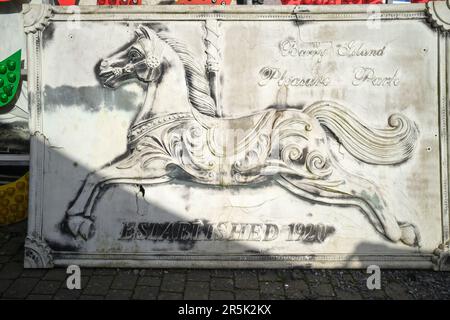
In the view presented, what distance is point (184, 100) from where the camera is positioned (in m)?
3.38

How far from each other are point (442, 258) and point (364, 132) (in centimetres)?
136

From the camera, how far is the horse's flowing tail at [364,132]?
11.0 ft

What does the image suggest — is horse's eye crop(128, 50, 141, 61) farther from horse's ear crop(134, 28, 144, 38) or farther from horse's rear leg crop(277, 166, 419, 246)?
horse's rear leg crop(277, 166, 419, 246)

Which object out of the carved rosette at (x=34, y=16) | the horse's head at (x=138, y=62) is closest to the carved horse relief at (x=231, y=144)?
the horse's head at (x=138, y=62)

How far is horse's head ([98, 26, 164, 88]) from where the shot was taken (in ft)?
11.0

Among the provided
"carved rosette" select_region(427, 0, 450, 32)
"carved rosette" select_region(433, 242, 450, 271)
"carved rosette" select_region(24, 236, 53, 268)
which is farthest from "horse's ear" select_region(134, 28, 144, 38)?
"carved rosette" select_region(433, 242, 450, 271)

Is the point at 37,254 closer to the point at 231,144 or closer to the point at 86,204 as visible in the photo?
the point at 86,204

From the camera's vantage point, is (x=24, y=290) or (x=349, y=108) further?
(x=349, y=108)

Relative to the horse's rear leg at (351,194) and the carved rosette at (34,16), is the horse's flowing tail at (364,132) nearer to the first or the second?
the horse's rear leg at (351,194)

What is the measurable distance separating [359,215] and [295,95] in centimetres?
128

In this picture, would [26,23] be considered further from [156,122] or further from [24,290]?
[24,290]

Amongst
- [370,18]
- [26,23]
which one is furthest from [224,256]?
[26,23]

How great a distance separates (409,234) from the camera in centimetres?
337

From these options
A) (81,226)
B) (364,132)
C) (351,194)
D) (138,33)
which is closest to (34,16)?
(138,33)
